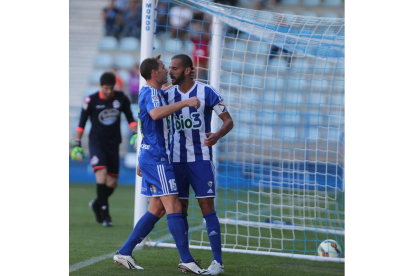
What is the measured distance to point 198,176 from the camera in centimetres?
479

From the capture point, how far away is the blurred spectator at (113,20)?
19.3 metres

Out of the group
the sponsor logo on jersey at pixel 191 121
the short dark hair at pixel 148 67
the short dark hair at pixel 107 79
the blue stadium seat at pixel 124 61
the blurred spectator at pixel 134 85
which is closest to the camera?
the short dark hair at pixel 148 67

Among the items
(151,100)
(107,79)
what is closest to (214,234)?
(151,100)

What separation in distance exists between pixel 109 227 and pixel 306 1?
12679mm

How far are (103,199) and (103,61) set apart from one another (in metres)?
11.8

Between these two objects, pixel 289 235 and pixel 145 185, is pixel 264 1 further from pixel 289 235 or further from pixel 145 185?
pixel 145 185

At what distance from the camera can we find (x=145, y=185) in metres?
4.70

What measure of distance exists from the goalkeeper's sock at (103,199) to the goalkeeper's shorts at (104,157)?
233 mm

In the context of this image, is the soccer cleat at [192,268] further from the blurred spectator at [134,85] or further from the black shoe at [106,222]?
the blurred spectator at [134,85]

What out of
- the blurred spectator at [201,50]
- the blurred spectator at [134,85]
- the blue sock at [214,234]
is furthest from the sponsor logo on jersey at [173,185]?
the blurred spectator at [134,85]

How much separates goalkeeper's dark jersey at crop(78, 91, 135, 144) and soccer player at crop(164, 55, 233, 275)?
3.09 m

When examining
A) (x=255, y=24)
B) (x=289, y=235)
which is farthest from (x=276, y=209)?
(x=255, y=24)

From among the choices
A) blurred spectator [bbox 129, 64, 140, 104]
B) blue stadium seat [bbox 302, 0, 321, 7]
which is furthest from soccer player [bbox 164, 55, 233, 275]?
blue stadium seat [bbox 302, 0, 321, 7]

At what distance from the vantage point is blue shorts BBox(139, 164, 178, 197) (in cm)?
457
